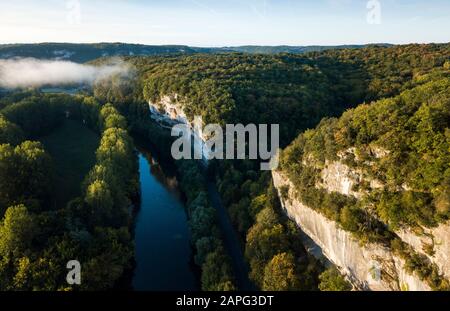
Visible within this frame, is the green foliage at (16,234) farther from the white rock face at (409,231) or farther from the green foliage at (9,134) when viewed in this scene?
the green foliage at (9,134)

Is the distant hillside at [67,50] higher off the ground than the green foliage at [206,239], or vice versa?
the distant hillside at [67,50]

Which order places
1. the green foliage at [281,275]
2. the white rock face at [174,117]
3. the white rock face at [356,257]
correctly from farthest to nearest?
1. the white rock face at [174,117]
2. the green foliage at [281,275]
3. the white rock face at [356,257]

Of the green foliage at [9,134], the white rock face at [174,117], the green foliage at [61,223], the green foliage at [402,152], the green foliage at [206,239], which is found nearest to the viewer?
the green foliage at [402,152]

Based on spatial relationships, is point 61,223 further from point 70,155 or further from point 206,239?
point 70,155

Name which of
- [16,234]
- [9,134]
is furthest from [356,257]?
[9,134]

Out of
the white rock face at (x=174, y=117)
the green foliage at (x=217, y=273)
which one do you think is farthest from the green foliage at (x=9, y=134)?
the green foliage at (x=217, y=273)
